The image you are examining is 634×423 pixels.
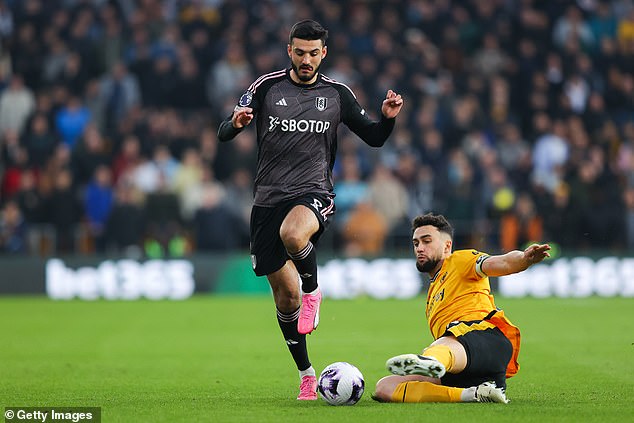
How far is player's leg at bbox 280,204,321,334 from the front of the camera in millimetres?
8734

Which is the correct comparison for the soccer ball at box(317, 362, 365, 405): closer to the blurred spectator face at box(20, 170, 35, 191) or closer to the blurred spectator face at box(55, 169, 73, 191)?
the blurred spectator face at box(55, 169, 73, 191)

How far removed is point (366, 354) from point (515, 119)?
12399 mm

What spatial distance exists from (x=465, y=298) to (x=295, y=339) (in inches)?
58.9

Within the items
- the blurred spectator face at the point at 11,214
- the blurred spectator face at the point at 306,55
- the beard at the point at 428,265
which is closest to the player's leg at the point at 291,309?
the beard at the point at 428,265

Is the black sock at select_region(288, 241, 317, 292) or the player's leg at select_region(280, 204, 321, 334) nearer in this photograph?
the player's leg at select_region(280, 204, 321, 334)

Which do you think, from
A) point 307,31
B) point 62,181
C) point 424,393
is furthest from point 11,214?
point 424,393

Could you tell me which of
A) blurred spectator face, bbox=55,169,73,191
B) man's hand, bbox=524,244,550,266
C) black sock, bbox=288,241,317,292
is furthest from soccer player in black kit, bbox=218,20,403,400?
blurred spectator face, bbox=55,169,73,191

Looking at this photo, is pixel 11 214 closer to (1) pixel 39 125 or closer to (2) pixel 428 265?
(1) pixel 39 125

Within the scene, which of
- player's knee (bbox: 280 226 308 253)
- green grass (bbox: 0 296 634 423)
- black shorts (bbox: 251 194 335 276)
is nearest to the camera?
green grass (bbox: 0 296 634 423)

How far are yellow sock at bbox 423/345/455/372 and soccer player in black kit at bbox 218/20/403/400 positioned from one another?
4.30 ft

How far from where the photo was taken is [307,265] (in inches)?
352

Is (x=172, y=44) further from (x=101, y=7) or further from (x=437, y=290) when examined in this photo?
(x=437, y=290)

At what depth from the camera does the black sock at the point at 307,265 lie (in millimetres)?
8859

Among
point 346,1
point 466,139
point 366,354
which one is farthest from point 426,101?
point 366,354
